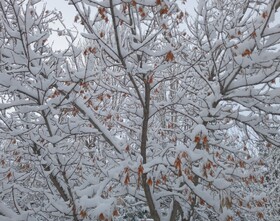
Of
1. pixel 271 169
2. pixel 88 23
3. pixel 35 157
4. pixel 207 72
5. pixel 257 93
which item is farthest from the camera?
pixel 271 169

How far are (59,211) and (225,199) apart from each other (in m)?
1.99

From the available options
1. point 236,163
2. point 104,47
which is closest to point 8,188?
point 104,47

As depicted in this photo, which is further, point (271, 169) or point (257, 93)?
point (271, 169)

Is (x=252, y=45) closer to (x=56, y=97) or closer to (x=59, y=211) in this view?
(x=56, y=97)

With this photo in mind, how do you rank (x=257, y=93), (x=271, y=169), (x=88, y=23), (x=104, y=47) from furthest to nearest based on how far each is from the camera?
(x=271, y=169), (x=257, y=93), (x=104, y=47), (x=88, y=23)

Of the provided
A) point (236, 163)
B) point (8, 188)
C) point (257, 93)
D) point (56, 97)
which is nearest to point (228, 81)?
point (257, 93)

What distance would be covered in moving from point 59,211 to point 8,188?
0.66 meters

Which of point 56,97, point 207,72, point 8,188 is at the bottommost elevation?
point 8,188

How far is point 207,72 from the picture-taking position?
5.19 meters

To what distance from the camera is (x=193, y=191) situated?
3377 mm

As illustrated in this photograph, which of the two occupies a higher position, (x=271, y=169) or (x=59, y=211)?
(x=271, y=169)

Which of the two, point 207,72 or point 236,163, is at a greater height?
point 207,72

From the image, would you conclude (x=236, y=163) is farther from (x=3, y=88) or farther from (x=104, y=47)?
(x=3, y=88)

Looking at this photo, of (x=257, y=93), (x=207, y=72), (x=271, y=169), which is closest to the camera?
(x=257, y=93)
